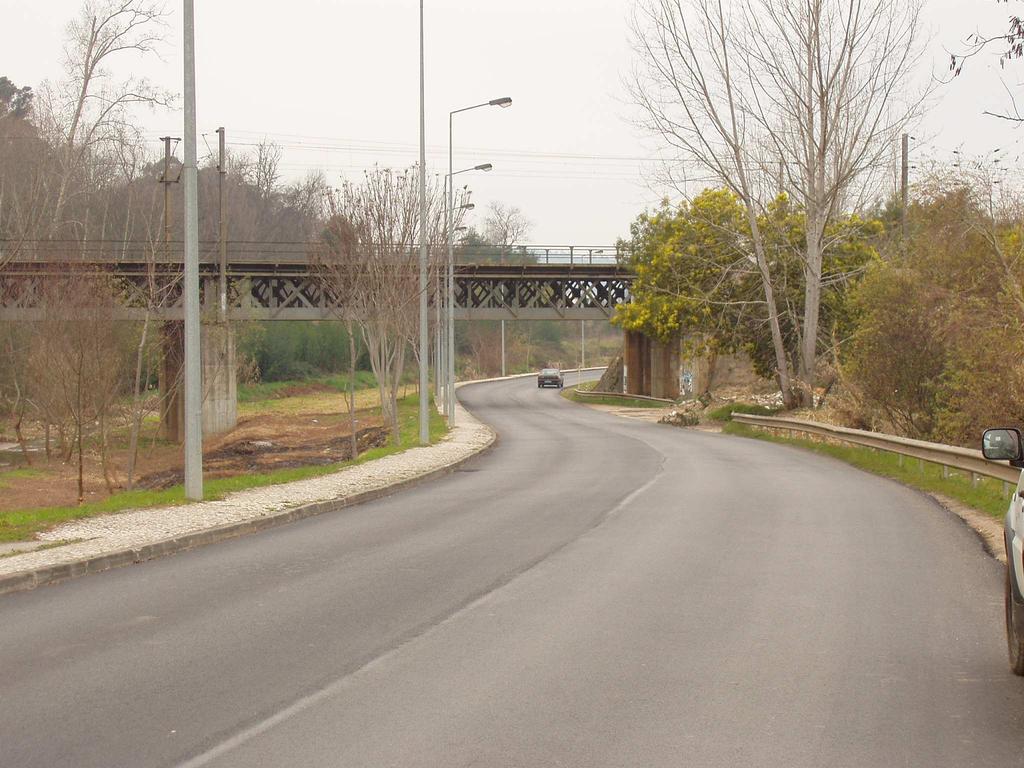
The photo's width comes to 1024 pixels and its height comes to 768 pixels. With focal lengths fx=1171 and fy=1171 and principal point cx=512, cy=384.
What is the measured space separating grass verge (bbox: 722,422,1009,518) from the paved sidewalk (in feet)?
28.7

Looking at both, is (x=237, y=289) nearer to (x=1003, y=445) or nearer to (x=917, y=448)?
(x=917, y=448)

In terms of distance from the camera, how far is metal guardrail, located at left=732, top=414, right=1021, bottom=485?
15751 millimetres

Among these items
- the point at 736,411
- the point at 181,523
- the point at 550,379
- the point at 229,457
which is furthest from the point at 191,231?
the point at 550,379

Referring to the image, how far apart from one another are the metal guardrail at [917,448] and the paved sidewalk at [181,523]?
8182mm

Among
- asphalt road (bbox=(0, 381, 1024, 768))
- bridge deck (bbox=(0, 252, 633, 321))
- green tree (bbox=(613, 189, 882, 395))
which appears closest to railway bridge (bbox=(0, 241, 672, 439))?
bridge deck (bbox=(0, 252, 633, 321))

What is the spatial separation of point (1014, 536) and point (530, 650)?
299cm

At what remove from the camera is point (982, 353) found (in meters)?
22.0

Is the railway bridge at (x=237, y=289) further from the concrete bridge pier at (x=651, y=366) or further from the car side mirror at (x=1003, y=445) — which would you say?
the car side mirror at (x=1003, y=445)

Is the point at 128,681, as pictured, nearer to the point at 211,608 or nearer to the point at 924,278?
the point at 211,608

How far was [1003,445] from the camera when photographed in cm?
605

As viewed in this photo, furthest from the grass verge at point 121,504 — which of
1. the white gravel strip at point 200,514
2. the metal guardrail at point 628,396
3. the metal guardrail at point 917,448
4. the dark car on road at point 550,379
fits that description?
the dark car on road at point 550,379

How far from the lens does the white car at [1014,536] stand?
19.7ft

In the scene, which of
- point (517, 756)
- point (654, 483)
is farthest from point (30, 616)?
point (654, 483)

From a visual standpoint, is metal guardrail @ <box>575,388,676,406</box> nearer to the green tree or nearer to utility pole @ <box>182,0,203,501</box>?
the green tree
